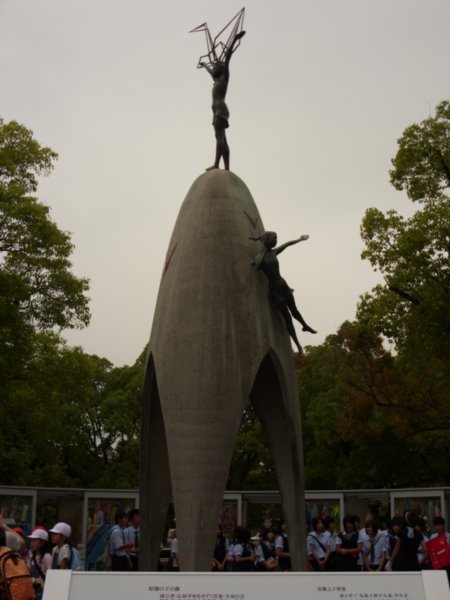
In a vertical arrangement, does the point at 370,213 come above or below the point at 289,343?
above

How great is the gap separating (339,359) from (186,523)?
27163 mm

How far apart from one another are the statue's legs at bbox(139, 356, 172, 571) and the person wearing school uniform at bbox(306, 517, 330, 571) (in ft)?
8.35

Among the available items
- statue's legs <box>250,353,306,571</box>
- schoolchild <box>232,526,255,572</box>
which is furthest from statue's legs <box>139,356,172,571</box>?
statue's legs <box>250,353,306,571</box>

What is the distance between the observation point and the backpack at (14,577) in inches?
206

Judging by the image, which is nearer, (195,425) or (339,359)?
(195,425)

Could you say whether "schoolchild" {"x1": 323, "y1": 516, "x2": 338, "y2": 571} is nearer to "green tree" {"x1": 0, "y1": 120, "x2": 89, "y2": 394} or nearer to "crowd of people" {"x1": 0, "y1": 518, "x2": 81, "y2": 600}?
"crowd of people" {"x1": 0, "y1": 518, "x2": 81, "y2": 600}

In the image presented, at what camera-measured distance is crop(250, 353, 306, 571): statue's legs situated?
1169 centimetres

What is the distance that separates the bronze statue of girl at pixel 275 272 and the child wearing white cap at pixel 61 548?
15.7 feet

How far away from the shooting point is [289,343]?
39.5 ft

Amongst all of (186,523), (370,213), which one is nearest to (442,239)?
(370,213)

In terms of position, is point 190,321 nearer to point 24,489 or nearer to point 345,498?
point 24,489

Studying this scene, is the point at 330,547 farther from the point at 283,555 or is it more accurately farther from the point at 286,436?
the point at 286,436

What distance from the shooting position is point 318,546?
12875mm

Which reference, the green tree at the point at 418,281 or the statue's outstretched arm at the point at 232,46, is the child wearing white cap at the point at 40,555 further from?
the green tree at the point at 418,281
